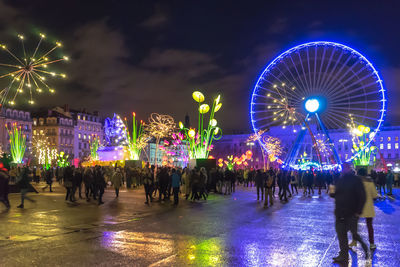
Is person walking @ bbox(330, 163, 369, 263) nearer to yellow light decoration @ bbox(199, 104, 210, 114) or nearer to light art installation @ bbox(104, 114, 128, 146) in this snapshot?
yellow light decoration @ bbox(199, 104, 210, 114)

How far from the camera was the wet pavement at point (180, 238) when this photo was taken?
7.23m

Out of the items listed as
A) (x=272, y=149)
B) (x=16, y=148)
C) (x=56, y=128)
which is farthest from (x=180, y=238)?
(x=56, y=128)

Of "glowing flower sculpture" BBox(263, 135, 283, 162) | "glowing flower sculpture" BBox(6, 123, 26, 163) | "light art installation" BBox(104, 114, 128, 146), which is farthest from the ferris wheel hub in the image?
"glowing flower sculpture" BBox(6, 123, 26, 163)

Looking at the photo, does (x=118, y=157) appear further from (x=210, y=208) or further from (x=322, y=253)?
(x=322, y=253)

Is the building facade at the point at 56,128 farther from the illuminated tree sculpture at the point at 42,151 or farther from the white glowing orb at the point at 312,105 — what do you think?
the white glowing orb at the point at 312,105

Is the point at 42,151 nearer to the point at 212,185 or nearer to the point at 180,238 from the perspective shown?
the point at 212,185

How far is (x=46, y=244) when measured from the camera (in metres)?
8.57

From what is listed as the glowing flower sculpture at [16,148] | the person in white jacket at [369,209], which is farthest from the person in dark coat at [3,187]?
Answer: the glowing flower sculpture at [16,148]

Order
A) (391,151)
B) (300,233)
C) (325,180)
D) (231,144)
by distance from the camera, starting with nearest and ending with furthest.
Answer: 1. (300,233)
2. (325,180)
3. (391,151)
4. (231,144)

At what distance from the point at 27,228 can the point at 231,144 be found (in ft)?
376

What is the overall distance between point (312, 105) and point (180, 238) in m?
28.2

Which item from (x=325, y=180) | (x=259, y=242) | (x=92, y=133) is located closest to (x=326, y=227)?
(x=259, y=242)

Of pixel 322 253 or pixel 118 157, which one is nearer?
pixel 322 253

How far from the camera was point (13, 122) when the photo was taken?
9200cm
